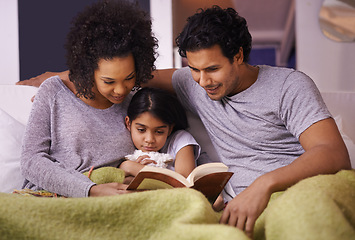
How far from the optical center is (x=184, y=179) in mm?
1069

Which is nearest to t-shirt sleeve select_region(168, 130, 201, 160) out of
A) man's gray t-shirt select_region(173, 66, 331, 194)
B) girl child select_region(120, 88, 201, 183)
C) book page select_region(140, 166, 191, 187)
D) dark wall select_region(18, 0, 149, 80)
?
girl child select_region(120, 88, 201, 183)

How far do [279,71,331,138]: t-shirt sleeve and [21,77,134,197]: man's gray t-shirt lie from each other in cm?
64

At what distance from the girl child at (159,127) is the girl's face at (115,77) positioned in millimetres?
132

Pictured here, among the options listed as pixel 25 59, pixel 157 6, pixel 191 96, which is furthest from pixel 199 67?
pixel 25 59

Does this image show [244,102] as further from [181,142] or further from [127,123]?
[127,123]

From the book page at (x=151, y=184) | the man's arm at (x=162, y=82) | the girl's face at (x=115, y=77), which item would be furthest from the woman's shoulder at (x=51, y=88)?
the book page at (x=151, y=184)

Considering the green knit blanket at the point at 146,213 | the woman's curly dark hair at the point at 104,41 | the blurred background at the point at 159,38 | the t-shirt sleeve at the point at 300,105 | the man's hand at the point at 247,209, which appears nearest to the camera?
the green knit blanket at the point at 146,213

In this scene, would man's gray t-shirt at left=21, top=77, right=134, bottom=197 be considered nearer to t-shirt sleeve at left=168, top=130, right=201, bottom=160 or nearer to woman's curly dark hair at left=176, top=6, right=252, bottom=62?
t-shirt sleeve at left=168, top=130, right=201, bottom=160

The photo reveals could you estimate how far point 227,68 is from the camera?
138 centimetres

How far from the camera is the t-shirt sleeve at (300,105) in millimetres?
1180

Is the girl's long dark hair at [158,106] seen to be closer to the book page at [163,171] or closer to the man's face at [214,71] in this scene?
the man's face at [214,71]

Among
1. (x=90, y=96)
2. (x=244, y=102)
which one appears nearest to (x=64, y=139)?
(x=90, y=96)

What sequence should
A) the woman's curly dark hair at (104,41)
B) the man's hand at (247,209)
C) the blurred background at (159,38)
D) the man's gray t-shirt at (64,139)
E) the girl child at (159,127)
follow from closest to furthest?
the man's hand at (247,209) → the man's gray t-shirt at (64,139) → the woman's curly dark hair at (104,41) → the girl child at (159,127) → the blurred background at (159,38)

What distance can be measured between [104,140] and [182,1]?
2397 millimetres
